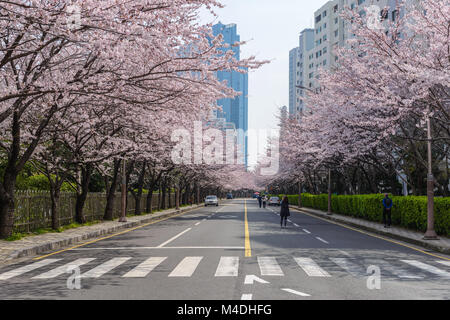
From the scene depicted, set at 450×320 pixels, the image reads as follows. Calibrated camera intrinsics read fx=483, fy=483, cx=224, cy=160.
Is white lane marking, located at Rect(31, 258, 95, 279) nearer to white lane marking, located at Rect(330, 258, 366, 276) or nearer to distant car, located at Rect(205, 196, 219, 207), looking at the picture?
white lane marking, located at Rect(330, 258, 366, 276)

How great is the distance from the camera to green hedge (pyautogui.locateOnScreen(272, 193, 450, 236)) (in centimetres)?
1858

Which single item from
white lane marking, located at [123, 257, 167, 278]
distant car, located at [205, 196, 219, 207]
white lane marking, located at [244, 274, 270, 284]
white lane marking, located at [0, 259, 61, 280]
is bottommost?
distant car, located at [205, 196, 219, 207]

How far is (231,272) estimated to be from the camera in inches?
394

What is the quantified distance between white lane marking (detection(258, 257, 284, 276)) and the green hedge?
9314 millimetres

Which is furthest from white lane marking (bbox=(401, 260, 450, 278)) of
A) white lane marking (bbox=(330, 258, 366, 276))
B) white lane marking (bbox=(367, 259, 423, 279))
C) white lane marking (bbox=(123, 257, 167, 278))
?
white lane marking (bbox=(123, 257, 167, 278))

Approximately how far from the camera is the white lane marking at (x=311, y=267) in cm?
981

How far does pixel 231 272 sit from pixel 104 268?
2.94m

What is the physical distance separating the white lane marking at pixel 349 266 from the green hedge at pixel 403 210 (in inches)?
314

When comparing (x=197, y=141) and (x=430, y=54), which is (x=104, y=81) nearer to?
(x=430, y=54)

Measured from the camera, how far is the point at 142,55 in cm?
1265

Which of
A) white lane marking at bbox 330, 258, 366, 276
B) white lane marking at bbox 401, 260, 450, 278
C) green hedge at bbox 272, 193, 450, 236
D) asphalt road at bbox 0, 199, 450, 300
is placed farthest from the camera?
green hedge at bbox 272, 193, 450, 236

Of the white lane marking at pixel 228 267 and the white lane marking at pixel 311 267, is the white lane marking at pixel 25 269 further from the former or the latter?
the white lane marking at pixel 311 267

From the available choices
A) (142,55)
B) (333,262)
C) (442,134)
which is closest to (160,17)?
(142,55)
